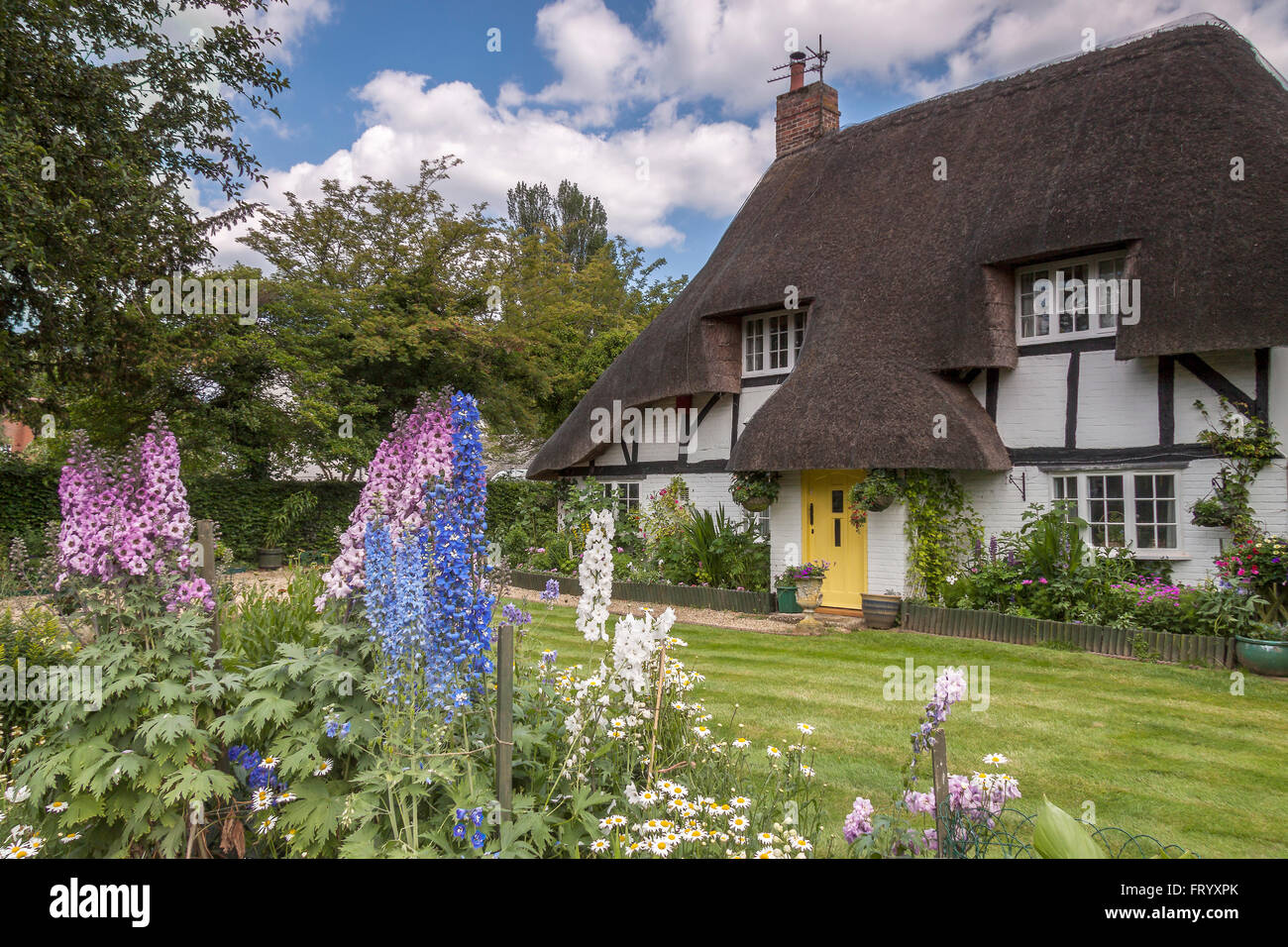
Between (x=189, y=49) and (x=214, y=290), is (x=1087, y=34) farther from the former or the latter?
(x=214, y=290)

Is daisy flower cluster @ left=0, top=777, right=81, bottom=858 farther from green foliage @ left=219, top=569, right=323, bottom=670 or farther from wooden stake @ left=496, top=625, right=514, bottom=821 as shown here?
wooden stake @ left=496, top=625, right=514, bottom=821

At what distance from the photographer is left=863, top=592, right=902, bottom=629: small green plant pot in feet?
34.6

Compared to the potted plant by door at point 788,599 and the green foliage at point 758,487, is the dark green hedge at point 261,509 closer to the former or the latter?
the green foliage at point 758,487

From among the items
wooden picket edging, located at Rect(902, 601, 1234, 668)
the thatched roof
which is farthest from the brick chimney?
wooden picket edging, located at Rect(902, 601, 1234, 668)

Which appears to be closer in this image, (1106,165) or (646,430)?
(1106,165)

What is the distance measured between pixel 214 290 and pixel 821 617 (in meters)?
13.3

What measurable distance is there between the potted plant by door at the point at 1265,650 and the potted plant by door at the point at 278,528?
16950 millimetres

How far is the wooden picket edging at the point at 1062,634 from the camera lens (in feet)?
26.6

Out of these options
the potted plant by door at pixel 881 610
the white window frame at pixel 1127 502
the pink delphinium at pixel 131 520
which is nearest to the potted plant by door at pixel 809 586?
the potted plant by door at pixel 881 610

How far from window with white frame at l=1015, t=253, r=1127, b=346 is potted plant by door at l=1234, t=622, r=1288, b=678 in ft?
13.4

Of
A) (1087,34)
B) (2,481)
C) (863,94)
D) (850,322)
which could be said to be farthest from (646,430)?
(2,481)

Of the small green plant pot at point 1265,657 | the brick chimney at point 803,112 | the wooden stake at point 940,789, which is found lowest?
the small green plant pot at point 1265,657
